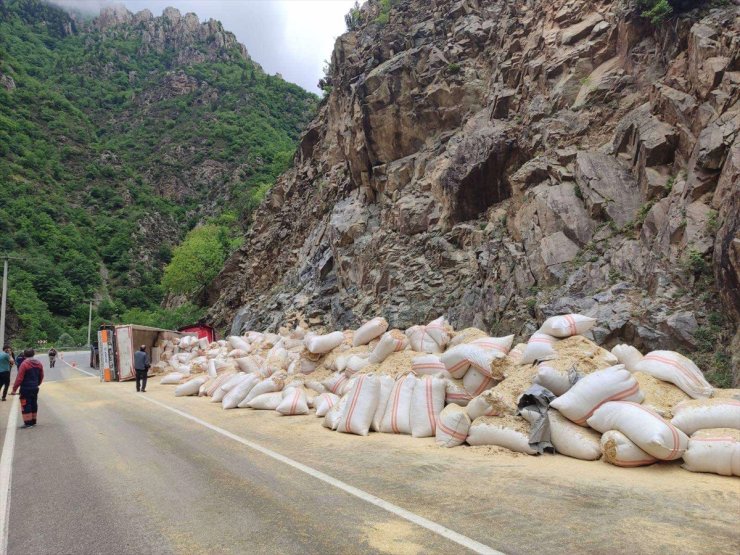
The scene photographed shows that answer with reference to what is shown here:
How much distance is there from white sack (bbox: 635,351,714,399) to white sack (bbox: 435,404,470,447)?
7.55ft

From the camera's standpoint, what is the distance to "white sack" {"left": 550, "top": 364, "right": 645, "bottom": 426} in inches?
195

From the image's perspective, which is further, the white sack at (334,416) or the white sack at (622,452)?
the white sack at (334,416)

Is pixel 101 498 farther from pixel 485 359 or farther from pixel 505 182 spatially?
pixel 505 182

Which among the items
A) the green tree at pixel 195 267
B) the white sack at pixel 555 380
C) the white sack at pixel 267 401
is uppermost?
the green tree at pixel 195 267

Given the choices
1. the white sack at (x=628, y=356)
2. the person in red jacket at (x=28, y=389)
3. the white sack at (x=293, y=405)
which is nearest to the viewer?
the white sack at (x=628, y=356)

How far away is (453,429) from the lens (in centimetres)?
572

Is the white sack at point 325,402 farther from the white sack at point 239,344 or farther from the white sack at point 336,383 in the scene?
the white sack at point 239,344

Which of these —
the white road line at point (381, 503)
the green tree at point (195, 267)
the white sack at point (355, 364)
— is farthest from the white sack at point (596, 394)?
the green tree at point (195, 267)

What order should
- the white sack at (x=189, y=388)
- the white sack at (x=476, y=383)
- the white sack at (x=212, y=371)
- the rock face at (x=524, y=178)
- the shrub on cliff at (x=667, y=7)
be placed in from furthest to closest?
the shrub on cliff at (x=667, y=7)
the white sack at (x=212, y=371)
the rock face at (x=524, y=178)
the white sack at (x=189, y=388)
the white sack at (x=476, y=383)

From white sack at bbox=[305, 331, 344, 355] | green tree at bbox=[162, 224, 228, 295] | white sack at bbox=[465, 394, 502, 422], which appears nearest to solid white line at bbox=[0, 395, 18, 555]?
white sack at bbox=[465, 394, 502, 422]

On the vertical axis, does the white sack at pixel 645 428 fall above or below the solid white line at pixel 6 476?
above

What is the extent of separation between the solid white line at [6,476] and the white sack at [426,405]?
4285 mm

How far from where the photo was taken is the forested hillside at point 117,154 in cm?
5519

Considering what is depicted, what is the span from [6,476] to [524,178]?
1674 centimetres
